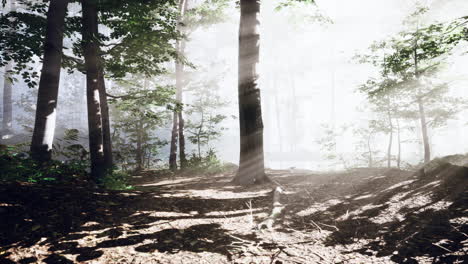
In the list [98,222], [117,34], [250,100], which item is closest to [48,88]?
[117,34]

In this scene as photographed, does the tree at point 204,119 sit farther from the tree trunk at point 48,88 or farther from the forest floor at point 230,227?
the forest floor at point 230,227

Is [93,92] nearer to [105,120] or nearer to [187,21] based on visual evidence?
[105,120]

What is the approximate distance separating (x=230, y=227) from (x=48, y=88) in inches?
280

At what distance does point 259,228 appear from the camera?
3588 mm

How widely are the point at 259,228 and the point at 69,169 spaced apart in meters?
6.07

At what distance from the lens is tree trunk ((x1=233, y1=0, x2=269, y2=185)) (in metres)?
6.96

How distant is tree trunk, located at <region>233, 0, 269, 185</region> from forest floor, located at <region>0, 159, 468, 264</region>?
1.84 m

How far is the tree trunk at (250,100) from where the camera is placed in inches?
274

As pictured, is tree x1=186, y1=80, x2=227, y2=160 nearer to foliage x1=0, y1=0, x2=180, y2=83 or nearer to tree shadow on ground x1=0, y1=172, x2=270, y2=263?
foliage x1=0, y1=0, x2=180, y2=83

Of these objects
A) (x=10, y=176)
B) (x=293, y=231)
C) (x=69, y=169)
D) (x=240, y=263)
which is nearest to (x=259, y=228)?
(x=293, y=231)

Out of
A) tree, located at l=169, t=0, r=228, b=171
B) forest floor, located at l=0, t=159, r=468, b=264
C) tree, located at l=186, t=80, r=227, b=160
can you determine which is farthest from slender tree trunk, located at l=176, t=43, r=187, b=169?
forest floor, located at l=0, t=159, r=468, b=264

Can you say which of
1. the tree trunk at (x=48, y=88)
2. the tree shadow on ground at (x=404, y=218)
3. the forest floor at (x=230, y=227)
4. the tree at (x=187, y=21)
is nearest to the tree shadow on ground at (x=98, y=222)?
the forest floor at (x=230, y=227)

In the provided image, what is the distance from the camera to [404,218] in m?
3.68

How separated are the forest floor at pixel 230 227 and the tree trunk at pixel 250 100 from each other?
1.84 m
